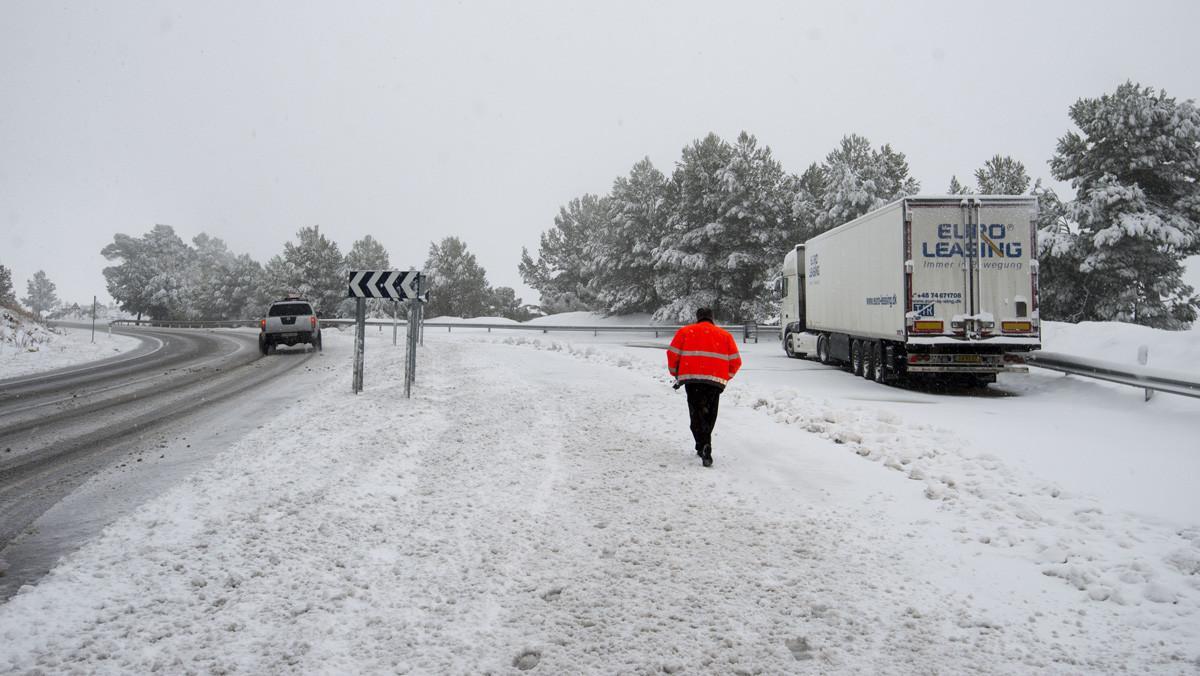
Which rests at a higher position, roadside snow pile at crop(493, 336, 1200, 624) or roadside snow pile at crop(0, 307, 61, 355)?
roadside snow pile at crop(0, 307, 61, 355)

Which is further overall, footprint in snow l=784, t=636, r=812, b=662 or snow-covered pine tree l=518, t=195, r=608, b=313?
snow-covered pine tree l=518, t=195, r=608, b=313

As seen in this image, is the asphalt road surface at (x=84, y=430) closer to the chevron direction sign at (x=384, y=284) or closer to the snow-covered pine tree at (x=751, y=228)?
the chevron direction sign at (x=384, y=284)

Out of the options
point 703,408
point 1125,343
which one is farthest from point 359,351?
point 1125,343

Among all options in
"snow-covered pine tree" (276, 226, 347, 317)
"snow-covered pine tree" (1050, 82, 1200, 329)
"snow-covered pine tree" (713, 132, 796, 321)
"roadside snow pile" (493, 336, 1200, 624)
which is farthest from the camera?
"snow-covered pine tree" (276, 226, 347, 317)

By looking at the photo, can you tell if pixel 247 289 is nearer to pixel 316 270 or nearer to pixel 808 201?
pixel 316 270

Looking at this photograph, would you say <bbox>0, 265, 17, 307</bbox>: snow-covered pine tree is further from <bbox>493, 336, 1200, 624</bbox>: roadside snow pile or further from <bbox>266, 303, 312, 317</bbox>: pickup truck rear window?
<bbox>493, 336, 1200, 624</bbox>: roadside snow pile

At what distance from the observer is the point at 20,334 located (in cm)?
2484

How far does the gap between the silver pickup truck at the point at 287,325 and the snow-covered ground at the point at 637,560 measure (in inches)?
653

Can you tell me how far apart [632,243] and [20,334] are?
130 ft

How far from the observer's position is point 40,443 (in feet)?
25.9

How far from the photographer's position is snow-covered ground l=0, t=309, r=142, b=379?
1937 centimetres

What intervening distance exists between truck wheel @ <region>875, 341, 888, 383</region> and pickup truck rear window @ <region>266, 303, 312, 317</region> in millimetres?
19204

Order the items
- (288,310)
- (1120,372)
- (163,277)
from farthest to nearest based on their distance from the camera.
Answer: (163,277) < (288,310) < (1120,372)

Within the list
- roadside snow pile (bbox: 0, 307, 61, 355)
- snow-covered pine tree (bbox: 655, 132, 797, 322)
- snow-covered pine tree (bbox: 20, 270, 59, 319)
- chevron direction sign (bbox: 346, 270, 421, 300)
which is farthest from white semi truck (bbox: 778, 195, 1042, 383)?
snow-covered pine tree (bbox: 20, 270, 59, 319)
